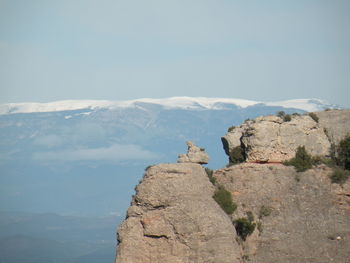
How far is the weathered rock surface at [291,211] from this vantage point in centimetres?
4972

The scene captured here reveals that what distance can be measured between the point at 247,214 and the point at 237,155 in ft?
30.6

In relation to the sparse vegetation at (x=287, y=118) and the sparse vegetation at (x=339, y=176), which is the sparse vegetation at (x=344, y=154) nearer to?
the sparse vegetation at (x=339, y=176)

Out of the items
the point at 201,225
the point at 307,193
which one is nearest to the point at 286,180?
the point at 307,193

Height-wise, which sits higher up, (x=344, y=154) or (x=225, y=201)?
(x=344, y=154)

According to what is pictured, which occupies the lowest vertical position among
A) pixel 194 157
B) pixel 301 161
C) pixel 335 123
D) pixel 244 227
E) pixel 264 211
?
pixel 244 227

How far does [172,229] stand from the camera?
4984 cm

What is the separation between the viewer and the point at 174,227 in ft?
163

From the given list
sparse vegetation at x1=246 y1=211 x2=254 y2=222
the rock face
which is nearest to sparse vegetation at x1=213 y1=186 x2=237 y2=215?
sparse vegetation at x1=246 y1=211 x2=254 y2=222

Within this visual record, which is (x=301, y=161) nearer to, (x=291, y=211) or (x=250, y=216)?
(x=291, y=211)

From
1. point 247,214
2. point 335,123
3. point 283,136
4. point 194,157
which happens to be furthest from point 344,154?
point 194,157

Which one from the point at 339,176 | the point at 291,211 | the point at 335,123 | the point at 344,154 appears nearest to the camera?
the point at 291,211

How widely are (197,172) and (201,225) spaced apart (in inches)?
254

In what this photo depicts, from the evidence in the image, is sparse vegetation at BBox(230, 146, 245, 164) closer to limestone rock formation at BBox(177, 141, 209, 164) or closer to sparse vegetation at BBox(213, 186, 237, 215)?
limestone rock formation at BBox(177, 141, 209, 164)

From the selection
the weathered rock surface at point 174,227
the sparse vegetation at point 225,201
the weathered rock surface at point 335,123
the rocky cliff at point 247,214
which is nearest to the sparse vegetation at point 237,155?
the rocky cliff at point 247,214
